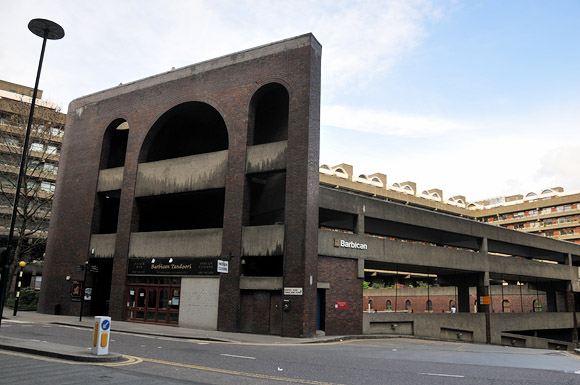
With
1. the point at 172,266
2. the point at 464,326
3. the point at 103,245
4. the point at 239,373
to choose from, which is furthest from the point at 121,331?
the point at 464,326

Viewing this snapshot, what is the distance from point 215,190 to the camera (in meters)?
28.7

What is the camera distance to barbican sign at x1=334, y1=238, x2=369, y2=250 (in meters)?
26.2

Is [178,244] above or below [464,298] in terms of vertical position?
above

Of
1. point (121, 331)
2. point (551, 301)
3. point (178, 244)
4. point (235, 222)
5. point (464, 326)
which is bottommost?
point (121, 331)

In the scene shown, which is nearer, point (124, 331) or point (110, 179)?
point (124, 331)

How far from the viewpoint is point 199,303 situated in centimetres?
2648

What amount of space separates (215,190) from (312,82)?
8593 millimetres

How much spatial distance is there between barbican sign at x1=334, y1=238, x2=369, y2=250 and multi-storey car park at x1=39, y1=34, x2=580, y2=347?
0.09 m

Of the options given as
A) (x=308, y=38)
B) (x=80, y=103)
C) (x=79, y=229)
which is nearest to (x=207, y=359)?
(x=308, y=38)

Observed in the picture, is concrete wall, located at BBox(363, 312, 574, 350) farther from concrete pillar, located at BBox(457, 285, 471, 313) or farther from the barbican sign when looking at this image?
the barbican sign

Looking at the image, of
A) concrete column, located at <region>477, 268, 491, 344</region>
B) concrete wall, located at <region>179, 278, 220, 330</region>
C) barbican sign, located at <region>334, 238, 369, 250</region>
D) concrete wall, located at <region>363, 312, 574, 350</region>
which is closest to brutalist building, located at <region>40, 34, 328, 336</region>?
concrete wall, located at <region>179, 278, 220, 330</region>

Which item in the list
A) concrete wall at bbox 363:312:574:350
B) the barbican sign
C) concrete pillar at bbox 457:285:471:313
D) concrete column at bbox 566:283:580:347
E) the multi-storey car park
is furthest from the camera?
concrete column at bbox 566:283:580:347

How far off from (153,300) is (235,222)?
7532 mm

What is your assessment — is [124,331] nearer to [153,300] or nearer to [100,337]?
[153,300]
